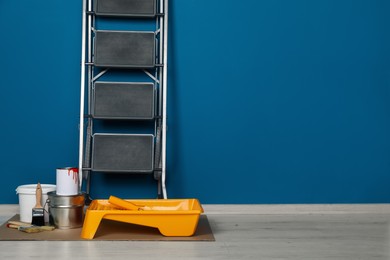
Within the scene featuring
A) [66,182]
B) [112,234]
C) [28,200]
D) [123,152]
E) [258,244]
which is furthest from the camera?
[123,152]

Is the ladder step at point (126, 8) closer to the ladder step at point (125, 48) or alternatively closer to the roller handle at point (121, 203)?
the ladder step at point (125, 48)

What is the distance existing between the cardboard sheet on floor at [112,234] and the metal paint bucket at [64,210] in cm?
4

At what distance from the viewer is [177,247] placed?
109 inches

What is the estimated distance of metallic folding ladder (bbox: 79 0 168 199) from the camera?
11.9 feet

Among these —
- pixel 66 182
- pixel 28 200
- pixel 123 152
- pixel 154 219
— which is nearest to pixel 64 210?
pixel 66 182

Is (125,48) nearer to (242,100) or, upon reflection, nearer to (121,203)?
(242,100)

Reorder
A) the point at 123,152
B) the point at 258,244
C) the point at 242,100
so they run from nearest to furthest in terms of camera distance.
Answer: the point at 258,244, the point at 123,152, the point at 242,100

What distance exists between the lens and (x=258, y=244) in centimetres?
287

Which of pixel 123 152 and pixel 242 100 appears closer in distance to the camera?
pixel 123 152

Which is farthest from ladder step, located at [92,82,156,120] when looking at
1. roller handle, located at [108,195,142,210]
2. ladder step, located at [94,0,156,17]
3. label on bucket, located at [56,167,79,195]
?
roller handle, located at [108,195,142,210]

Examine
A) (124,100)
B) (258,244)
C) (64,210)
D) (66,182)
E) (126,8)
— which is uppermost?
(126,8)

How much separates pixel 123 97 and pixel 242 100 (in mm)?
792

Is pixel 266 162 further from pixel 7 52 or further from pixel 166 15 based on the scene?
pixel 7 52

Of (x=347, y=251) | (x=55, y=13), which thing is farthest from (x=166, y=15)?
(x=347, y=251)
